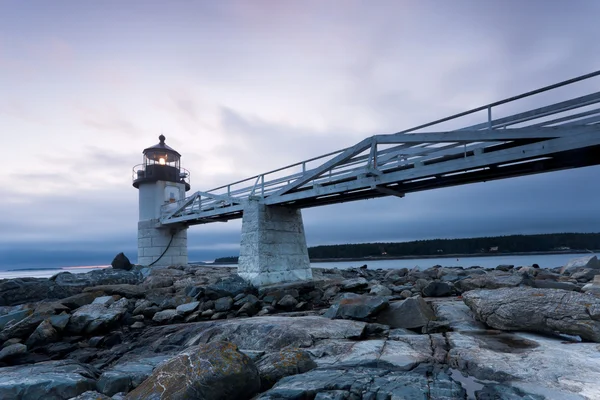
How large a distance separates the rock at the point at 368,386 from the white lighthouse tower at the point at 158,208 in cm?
2263

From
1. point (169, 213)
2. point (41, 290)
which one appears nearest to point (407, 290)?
point (41, 290)

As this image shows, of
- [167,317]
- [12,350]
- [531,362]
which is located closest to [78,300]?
[167,317]

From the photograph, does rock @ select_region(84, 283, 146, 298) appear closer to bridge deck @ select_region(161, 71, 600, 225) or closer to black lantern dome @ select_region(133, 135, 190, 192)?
bridge deck @ select_region(161, 71, 600, 225)

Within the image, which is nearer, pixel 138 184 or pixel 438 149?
pixel 438 149

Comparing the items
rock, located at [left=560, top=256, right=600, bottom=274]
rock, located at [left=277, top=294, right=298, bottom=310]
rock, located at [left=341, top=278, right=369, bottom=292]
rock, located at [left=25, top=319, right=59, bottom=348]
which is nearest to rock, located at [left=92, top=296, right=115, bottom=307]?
rock, located at [left=25, top=319, right=59, bottom=348]

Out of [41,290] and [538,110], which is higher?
[538,110]

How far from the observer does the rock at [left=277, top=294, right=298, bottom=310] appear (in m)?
11.7

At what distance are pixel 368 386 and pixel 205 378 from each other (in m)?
1.95

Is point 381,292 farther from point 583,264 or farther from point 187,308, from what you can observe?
point 583,264

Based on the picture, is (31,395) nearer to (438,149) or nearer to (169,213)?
(438,149)

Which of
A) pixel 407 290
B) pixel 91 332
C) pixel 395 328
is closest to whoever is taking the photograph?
pixel 395 328

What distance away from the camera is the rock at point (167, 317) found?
35.2ft

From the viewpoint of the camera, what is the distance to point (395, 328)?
7211 millimetres

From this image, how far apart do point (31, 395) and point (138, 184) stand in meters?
23.3
